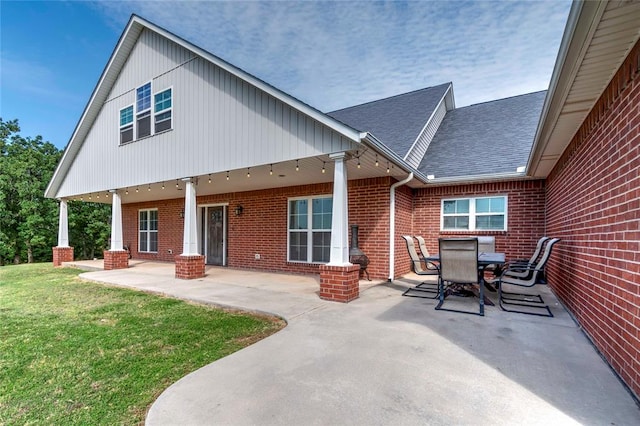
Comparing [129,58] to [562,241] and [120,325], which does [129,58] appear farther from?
[562,241]

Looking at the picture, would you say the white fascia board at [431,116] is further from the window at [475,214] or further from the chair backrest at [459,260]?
the chair backrest at [459,260]

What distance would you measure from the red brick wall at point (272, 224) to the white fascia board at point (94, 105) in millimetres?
3097

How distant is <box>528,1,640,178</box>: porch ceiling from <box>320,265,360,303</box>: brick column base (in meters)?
3.51

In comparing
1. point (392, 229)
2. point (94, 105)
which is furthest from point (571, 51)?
point (94, 105)

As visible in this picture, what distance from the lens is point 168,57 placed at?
8.14 metres

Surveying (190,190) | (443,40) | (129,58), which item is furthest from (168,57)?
(443,40)

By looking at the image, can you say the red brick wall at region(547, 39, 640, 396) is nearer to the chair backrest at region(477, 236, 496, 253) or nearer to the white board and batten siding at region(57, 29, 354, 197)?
the chair backrest at region(477, 236, 496, 253)

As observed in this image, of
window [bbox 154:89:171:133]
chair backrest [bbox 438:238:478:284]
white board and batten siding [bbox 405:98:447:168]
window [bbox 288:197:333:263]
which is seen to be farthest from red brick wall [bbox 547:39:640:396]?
window [bbox 154:89:171:133]

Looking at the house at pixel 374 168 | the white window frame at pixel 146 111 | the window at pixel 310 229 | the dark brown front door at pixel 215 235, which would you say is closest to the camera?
the house at pixel 374 168

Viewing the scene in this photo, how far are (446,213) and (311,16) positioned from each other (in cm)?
710

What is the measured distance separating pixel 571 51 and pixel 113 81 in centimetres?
1181

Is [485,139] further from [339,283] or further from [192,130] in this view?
[192,130]

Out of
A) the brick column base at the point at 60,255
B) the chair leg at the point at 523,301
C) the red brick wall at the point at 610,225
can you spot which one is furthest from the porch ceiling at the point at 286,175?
the brick column base at the point at 60,255

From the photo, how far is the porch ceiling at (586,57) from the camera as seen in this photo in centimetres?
201
